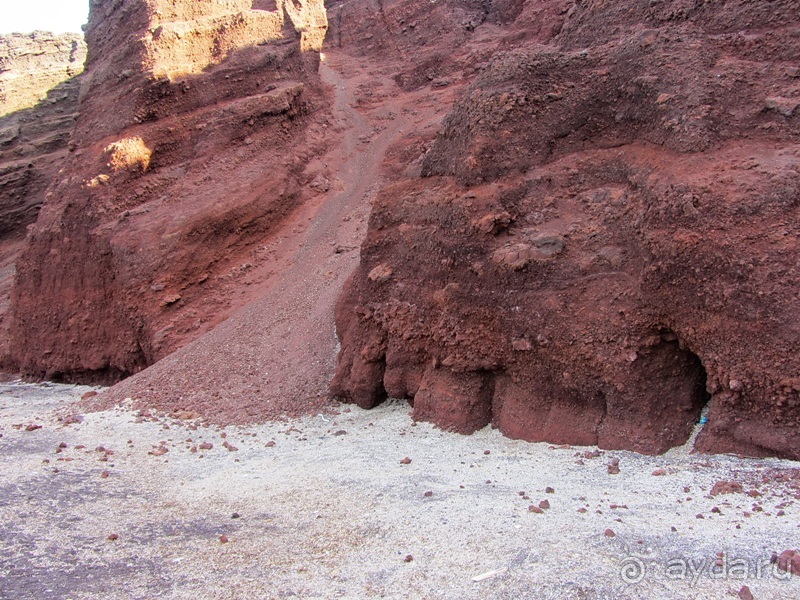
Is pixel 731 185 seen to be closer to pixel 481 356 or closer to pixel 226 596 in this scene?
pixel 481 356

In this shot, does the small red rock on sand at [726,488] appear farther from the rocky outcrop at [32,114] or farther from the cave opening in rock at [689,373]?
the rocky outcrop at [32,114]

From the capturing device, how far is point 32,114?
88.0 feet

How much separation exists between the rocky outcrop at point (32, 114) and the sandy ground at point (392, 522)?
818 inches

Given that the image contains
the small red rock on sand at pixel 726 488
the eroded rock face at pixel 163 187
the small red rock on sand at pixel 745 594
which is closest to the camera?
the small red rock on sand at pixel 745 594

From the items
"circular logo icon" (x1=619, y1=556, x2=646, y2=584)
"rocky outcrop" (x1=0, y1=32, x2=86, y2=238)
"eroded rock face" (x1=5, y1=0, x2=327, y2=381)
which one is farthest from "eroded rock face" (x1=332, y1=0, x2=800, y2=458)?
"rocky outcrop" (x1=0, y1=32, x2=86, y2=238)

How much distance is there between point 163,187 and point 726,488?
1343 cm

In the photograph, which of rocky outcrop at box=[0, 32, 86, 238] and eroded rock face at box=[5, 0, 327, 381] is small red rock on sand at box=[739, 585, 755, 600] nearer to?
eroded rock face at box=[5, 0, 327, 381]

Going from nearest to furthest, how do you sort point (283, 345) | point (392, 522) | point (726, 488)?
point (726, 488) → point (392, 522) → point (283, 345)

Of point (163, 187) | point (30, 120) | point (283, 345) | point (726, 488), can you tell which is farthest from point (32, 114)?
point (726, 488)

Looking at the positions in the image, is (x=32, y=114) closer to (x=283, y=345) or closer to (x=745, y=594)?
(x=283, y=345)

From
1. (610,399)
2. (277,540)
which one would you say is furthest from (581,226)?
(277,540)

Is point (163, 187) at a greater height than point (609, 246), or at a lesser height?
greater

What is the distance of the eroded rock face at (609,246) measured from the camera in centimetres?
536

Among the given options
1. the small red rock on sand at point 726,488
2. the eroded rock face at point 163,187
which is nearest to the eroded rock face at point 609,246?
the small red rock on sand at point 726,488
